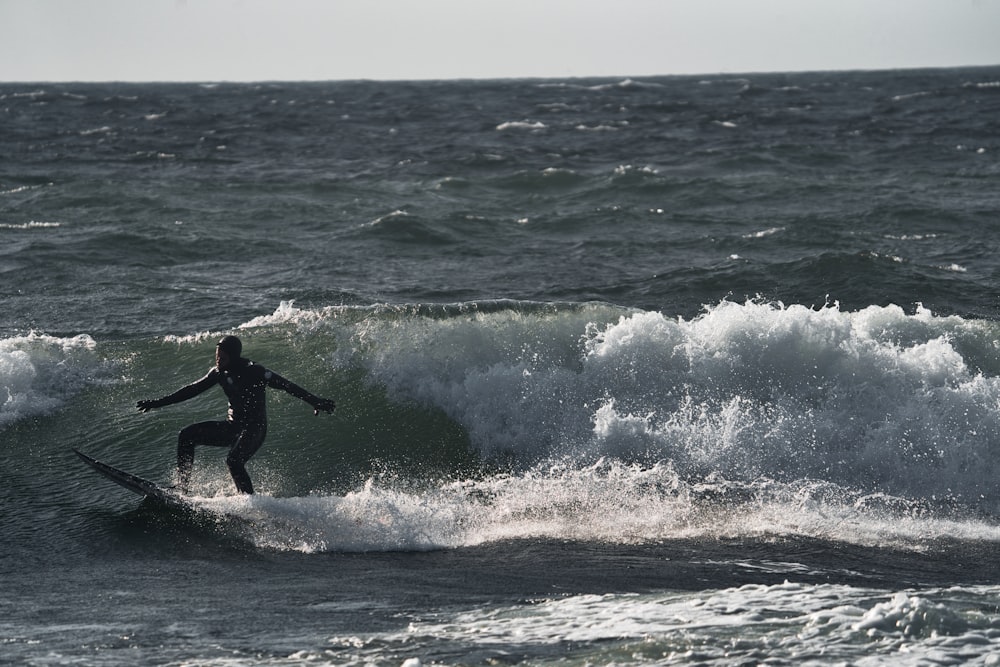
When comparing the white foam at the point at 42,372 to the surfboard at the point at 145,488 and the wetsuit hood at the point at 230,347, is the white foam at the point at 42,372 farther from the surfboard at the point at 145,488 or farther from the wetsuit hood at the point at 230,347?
the wetsuit hood at the point at 230,347

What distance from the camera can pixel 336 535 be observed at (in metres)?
9.54

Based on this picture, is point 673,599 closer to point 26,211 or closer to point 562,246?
point 562,246

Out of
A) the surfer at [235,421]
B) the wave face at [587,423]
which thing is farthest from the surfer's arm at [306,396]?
the wave face at [587,423]

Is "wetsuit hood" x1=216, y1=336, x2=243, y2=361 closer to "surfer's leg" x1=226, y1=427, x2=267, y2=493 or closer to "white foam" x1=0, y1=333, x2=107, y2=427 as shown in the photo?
"surfer's leg" x1=226, y1=427, x2=267, y2=493

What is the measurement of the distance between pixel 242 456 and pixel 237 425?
0.97ft

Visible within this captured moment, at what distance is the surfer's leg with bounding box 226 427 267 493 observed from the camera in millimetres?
10234

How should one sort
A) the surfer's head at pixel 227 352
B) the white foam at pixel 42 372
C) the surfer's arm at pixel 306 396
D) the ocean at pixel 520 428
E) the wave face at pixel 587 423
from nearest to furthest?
the ocean at pixel 520 428 → the surfer's arm at pixel 306 396 → the wave face at pixel 587 423 → the surfer's head at pixel 227 352 → the white foam at pixel 42 372

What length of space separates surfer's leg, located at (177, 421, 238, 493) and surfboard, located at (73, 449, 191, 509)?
11.1 inches

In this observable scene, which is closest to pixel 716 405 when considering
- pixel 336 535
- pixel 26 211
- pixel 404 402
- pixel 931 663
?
pixel 404 402

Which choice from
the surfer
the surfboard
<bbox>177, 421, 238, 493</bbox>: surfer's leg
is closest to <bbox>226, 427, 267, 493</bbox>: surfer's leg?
the surfer

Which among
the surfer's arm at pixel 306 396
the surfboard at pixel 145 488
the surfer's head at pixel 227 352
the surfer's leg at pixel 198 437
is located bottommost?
the surfboard at pixel 145 488

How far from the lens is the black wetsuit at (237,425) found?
1024 centimetres

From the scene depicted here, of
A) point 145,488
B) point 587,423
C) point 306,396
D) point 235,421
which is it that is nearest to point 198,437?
point 235,421

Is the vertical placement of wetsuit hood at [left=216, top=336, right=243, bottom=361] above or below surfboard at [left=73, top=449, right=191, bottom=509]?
above
